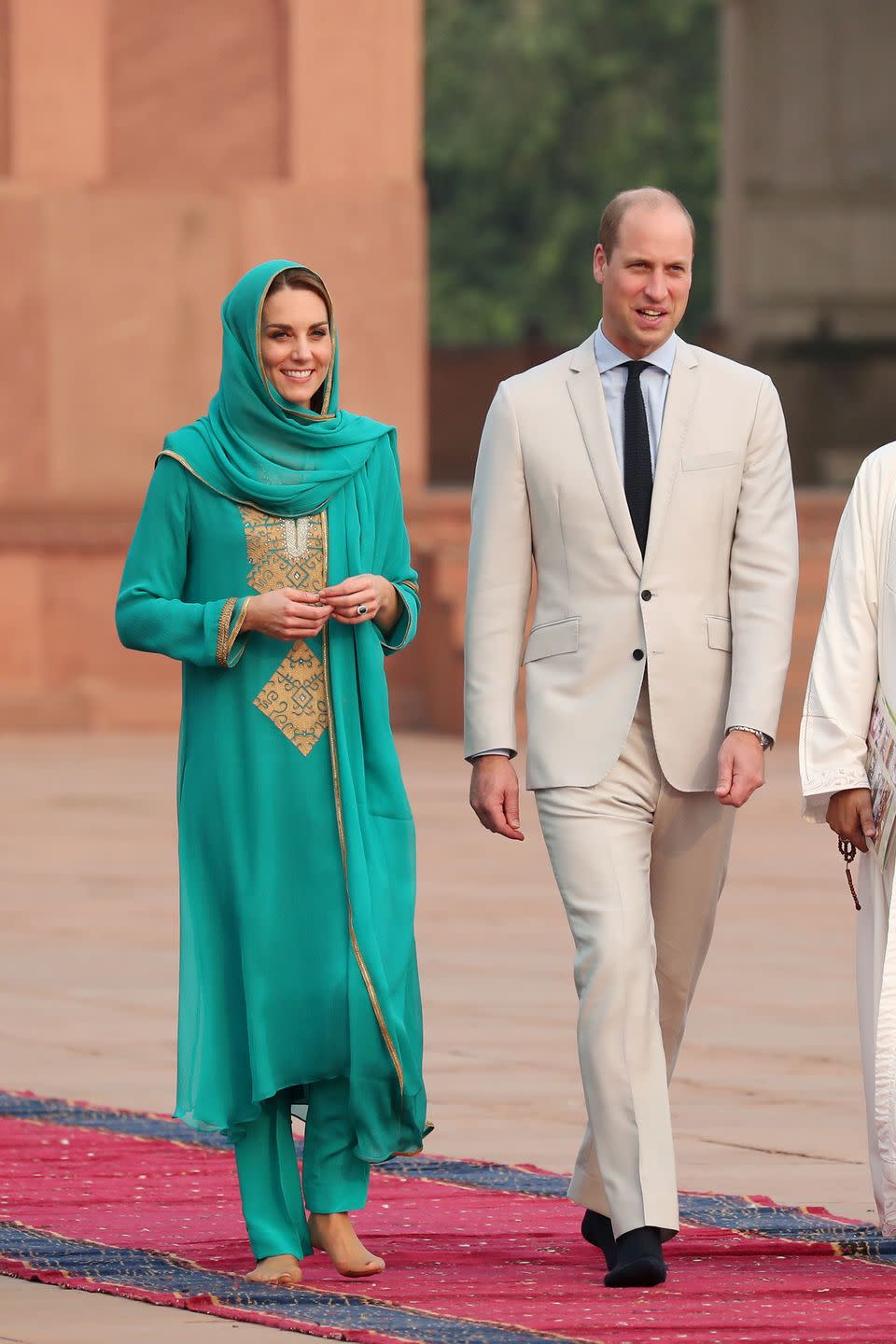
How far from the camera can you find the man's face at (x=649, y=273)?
20.5 feet

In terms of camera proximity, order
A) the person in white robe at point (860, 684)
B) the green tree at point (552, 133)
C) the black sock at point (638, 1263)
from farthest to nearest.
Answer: the green tree at point (552, 133) → the person in white robe at point (860, 684) → the black sock at point (638, 1263)

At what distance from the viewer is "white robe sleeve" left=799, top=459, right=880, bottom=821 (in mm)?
6477

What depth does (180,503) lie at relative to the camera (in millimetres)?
6312

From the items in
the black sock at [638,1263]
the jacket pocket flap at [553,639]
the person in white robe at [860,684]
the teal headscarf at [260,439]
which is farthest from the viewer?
the person in white robe at [860,684]

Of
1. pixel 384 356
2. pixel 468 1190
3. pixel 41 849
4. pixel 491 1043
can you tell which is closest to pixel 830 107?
pixel 384 356

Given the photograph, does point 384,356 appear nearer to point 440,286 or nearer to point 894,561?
point 894,561

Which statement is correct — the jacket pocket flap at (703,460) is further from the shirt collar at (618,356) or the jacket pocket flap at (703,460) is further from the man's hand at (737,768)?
the man's hand at (737,768)

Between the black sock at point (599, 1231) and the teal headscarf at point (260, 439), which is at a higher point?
the teal headscarf at point (260, 439)

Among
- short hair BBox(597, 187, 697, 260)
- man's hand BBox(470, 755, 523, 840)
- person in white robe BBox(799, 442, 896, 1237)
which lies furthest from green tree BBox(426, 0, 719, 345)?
man's hand BBox(470, 755, 523, 840)

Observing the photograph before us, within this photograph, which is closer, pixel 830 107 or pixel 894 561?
pixel 894 561

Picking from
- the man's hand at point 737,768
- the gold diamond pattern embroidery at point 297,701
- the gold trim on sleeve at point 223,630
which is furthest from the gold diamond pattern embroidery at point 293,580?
the man's hand at point 737,768

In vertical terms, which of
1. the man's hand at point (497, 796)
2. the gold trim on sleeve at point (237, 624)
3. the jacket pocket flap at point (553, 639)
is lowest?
the man's hand at point (497, 796)

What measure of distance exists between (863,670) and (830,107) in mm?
21293

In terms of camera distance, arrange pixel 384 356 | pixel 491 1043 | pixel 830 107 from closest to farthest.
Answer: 1. pixel 491 1043
2. pixel 384 356
3. pixel 830 107
